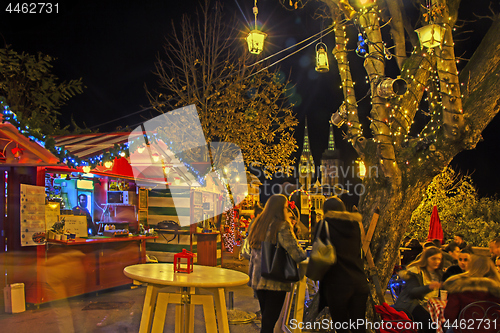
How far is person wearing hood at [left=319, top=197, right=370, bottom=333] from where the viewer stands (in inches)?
154

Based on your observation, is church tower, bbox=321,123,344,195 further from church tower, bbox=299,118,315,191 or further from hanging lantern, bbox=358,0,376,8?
hanging lantern, bbox=358,0,376,8

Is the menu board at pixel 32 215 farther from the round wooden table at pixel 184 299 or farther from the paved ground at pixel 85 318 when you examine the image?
the round wooden table at pixel 184 299

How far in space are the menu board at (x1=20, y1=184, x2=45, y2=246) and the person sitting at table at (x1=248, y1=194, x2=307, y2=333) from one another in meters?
4.54

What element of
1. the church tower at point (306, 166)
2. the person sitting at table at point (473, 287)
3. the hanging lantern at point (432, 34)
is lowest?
the person sitting at table at point (473, 287)

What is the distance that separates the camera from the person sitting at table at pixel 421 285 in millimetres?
4566

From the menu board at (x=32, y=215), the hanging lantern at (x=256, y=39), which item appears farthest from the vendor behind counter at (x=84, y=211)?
the hanging lantern at (x=256, y=39)

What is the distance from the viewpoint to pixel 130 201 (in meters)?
10.9

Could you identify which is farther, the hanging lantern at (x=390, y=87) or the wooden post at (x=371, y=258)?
the hanging lantern at (x=390, y=87)

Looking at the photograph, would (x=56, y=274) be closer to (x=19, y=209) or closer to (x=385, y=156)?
(x=19, y=209)

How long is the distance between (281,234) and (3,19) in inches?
583

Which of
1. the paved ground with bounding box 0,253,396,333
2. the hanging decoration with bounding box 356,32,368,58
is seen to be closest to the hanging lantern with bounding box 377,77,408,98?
the hanging decoration with bounding box 356,32,368,58

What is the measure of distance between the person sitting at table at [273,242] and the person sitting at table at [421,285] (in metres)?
1.43

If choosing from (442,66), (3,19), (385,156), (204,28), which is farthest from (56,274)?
(3,19)

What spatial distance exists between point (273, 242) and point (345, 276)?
2.64 ft
